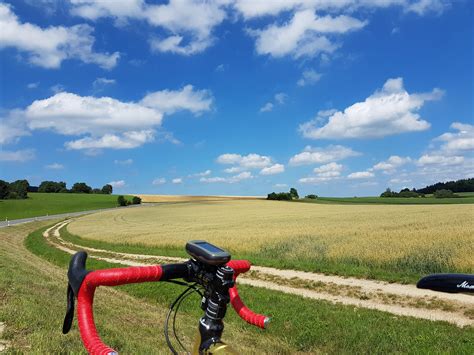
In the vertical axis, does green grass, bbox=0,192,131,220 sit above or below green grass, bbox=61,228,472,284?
above

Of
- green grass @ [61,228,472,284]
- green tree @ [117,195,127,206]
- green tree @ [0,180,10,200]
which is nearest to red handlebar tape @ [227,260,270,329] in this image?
green grass @ [61,228,472,284]

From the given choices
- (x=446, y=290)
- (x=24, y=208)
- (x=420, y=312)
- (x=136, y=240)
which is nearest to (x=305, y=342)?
(x=420, y=312)

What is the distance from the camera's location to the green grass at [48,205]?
92.1m

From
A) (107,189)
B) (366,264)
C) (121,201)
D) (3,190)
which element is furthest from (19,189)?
(366,264)

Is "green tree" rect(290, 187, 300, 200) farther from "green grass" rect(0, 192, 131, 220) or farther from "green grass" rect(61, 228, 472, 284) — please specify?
"green grass" rect(61, 228, 472, 284)

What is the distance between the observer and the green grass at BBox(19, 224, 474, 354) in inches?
280

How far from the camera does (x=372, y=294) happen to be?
13.5m

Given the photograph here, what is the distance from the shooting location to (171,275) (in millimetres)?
2707

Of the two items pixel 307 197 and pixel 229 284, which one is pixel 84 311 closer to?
pixel 229 284

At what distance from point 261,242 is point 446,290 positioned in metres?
23.9

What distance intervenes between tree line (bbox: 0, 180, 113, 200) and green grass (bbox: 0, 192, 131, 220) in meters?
4.84

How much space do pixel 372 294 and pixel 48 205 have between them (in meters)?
114

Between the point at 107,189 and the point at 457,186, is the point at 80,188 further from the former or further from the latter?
the point at 457,186

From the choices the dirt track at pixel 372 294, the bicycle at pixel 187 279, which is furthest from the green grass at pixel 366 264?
the bicycle at pixel 187 279
